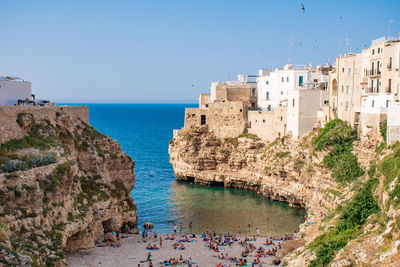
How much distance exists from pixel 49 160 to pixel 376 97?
24.9 meters

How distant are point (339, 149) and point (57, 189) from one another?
973 inches

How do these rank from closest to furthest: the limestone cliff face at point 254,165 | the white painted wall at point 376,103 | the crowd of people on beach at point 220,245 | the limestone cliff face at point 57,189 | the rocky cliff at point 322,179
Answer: the limestone cliff face at point 57,189 < the rocky cliff at point 322,179 < the crowd of people on beach at point 220,245 < the white painted wall at point 376,103 < the limestone cliff face at point 254,165

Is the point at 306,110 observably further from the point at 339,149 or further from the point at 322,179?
the point at 322,179

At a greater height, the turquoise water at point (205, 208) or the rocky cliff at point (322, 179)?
the rocky cliff at point (322, 179)

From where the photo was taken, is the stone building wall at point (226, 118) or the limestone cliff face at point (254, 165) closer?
the limestone cliff face at point (254, 165)

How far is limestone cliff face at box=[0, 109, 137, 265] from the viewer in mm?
24375

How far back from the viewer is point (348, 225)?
1109 inches

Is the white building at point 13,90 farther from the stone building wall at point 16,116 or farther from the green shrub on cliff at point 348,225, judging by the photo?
the green shrub on cliff at point 348,225

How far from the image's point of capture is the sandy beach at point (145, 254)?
29.6m

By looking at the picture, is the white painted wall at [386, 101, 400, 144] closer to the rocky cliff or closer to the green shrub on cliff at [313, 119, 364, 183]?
the rocky cliff

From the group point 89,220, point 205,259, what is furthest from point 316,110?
point 89,220

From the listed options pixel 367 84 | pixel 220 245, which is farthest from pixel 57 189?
pixel 367 84

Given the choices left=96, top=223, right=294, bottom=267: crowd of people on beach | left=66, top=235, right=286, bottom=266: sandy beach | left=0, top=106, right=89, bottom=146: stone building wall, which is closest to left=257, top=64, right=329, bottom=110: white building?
left=96, top=223, right=294, bottom=267: crowd of people on beach

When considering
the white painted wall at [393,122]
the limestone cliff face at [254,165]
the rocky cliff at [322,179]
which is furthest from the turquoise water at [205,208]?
the white painted wall at [393,122]
